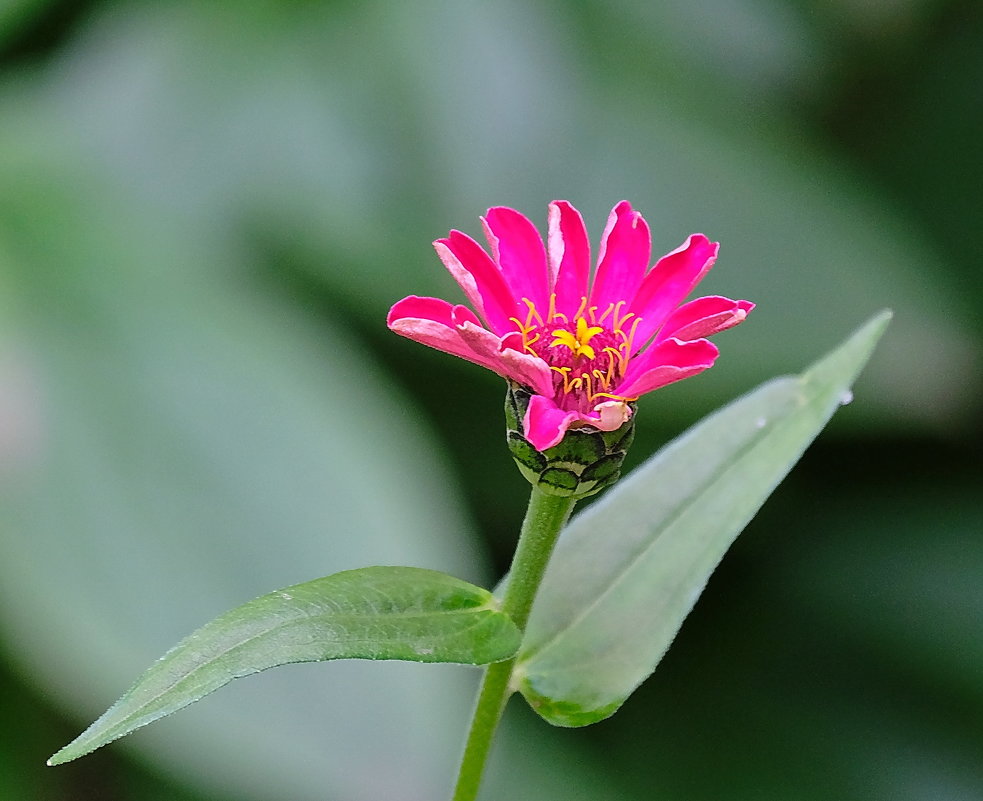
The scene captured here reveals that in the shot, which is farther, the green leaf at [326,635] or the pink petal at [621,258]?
the pink petal at [621,258]

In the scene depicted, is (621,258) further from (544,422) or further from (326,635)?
(326,635)

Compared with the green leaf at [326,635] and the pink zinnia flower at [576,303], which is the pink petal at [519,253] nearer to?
the pink zinnia flower at [576,303]

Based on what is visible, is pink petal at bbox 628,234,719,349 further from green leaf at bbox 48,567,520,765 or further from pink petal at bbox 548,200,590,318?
green leaf at bbox 48,567,520,765

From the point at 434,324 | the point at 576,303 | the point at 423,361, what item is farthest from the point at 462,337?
the point at 423,361

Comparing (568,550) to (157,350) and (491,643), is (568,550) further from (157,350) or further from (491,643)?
(157,350)

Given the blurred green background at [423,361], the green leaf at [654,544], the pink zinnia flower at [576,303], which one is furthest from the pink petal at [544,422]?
the blurred green background at [423,361]

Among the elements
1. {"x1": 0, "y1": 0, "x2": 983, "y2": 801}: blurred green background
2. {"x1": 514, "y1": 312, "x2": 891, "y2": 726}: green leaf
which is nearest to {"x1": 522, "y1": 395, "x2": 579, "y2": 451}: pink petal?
{"x1": 514, "y1": 312, "x2": 891, "y2": 726}: green leaf

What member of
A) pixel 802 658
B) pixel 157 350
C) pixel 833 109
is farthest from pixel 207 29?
pixel 802 658
